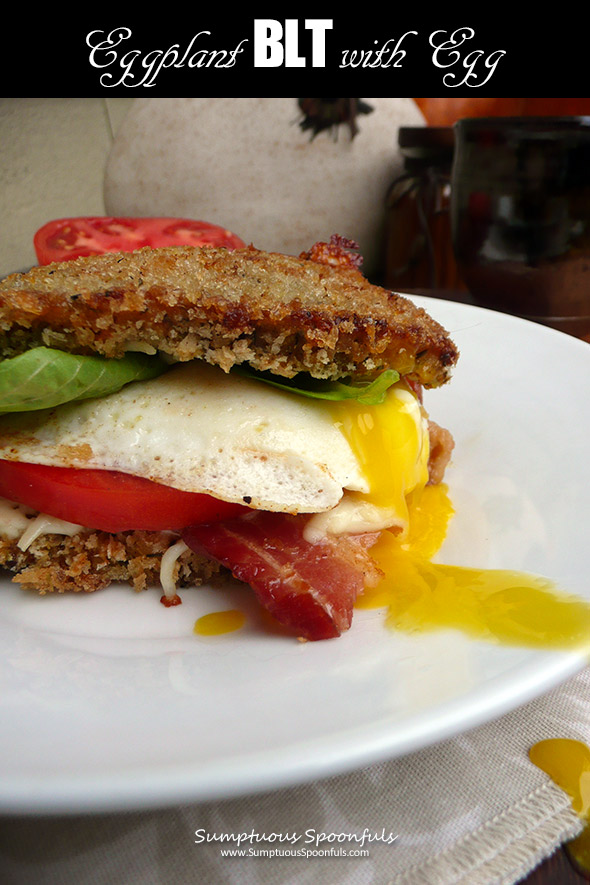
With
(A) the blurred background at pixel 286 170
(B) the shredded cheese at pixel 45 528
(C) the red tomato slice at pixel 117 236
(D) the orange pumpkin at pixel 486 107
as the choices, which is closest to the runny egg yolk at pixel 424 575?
(B) the shredded cheese at pixel 45 528

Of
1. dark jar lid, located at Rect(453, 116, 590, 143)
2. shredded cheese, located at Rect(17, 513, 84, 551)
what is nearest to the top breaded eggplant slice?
shredded cheese, located at Rect(17, 513, 84, 551)

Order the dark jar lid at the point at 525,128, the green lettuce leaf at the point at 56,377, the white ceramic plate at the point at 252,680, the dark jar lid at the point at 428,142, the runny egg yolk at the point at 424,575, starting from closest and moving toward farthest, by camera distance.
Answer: the white ceramic plate at the point at 252,680 < the runny egg yolk at the point at 424,575 < the green lettuce leaf at the point at 56,377 < the dark jar lid at the point at 525,128 < the dark jar lid at the point at 428,142

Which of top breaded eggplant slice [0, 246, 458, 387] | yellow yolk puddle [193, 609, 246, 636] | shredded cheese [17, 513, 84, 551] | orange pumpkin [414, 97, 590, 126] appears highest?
orange pumpkin [414, 97, 590, 126]

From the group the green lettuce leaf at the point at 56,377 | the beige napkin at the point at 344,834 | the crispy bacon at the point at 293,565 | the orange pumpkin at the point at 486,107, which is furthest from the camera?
the orange pumpkin at the point at 486,107

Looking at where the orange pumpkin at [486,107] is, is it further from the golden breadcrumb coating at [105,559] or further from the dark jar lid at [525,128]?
the golden breadcrumb coating at [105,559]

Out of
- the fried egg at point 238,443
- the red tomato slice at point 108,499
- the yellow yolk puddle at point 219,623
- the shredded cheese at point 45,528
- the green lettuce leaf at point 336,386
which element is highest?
the green lettuce leaf at point 336,386

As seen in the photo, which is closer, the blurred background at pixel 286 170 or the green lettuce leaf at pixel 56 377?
the green lettuce leaf at pixel 56 377

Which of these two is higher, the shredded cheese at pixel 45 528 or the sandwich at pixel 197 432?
the sandwich at pixel 197 432

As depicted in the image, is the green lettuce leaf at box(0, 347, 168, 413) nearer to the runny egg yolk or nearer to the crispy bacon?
the crispy bacon
